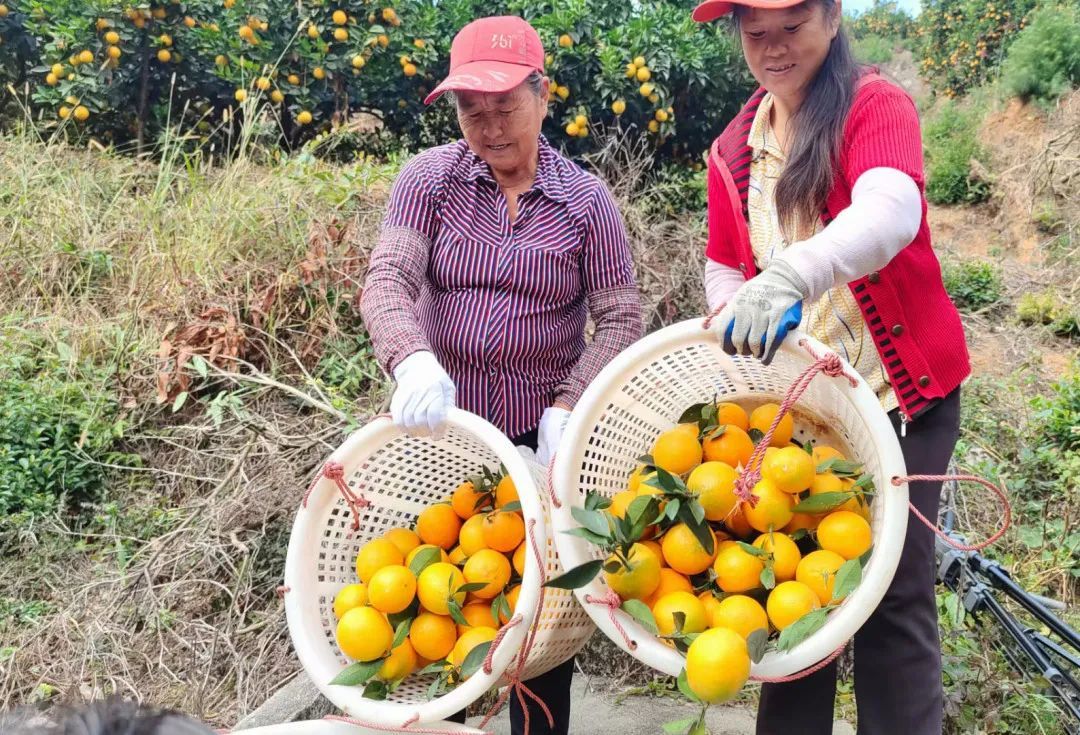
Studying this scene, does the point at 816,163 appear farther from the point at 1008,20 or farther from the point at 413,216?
the point at 1008,20

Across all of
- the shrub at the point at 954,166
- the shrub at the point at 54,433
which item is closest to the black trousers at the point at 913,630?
the shrub at the point at 54,433

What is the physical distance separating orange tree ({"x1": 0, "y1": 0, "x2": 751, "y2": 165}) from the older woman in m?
2.43

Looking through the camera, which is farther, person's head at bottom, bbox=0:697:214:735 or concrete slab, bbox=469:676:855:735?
concrete slab, bbox=469:676:855:735

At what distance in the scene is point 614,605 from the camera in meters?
1.29

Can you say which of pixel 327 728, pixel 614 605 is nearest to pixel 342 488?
pixel 327 728

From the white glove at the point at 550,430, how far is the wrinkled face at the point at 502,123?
527 mm

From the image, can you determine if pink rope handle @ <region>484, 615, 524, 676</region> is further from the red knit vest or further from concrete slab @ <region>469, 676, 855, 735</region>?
concrete slab @ <region>469, 676, 855, 735</region>

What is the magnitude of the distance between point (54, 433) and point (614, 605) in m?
2.63

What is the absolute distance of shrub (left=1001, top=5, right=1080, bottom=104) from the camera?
6.49 m

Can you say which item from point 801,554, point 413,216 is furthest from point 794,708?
point 413,216

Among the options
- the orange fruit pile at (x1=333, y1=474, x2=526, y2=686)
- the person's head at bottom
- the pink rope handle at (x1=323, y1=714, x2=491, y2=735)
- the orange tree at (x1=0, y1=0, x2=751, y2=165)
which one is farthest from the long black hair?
the orange tree at (x1=0, y1=0, x2=751, y2=165)

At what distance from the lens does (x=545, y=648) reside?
1.45m

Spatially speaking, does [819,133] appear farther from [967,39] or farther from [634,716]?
[967,39]

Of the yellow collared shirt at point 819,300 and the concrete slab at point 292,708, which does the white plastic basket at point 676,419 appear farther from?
the concrete slab at point 292,708
